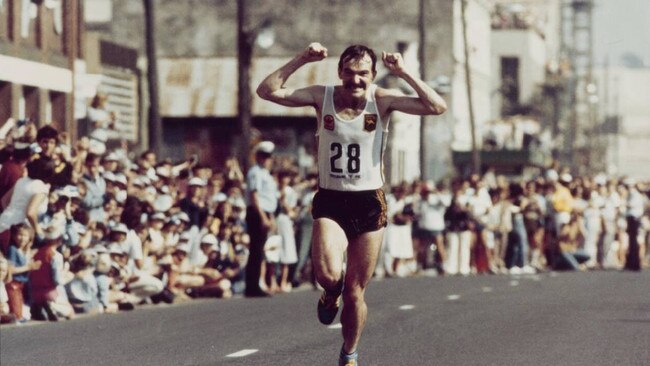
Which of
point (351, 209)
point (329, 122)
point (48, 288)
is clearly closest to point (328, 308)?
point (351, 209)

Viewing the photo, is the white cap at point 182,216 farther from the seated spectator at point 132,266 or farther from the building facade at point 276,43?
the building facade at point 276,43

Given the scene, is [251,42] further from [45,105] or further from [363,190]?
[363,190]

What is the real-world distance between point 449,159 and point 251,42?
153ft

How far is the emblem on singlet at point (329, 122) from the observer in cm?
1225

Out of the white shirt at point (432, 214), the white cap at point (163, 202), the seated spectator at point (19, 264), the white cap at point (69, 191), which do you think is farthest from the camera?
the white shirt at point (432, 214)

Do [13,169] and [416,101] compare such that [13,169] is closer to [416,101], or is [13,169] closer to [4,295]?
[4,295]

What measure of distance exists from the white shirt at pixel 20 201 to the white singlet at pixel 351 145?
796cm

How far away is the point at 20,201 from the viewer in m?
19.8

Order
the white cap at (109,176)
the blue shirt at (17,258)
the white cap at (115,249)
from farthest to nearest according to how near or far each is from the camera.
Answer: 1. the white cap at (109,176)
2. the white cap at (115,249)
3. the blue shirt at (17,258)

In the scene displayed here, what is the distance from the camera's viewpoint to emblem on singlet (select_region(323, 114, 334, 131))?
40.2ft

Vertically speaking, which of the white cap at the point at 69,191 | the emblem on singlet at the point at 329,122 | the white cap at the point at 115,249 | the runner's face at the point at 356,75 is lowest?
the white cap at the point at 115,249

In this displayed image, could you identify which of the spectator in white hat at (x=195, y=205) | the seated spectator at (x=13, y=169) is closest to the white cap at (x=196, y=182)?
the spectator in white hat at (x=195, y=205)

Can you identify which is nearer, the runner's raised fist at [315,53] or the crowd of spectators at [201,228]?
the runner's raised fist at [315,53]

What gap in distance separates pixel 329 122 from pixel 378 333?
17.6 feet
